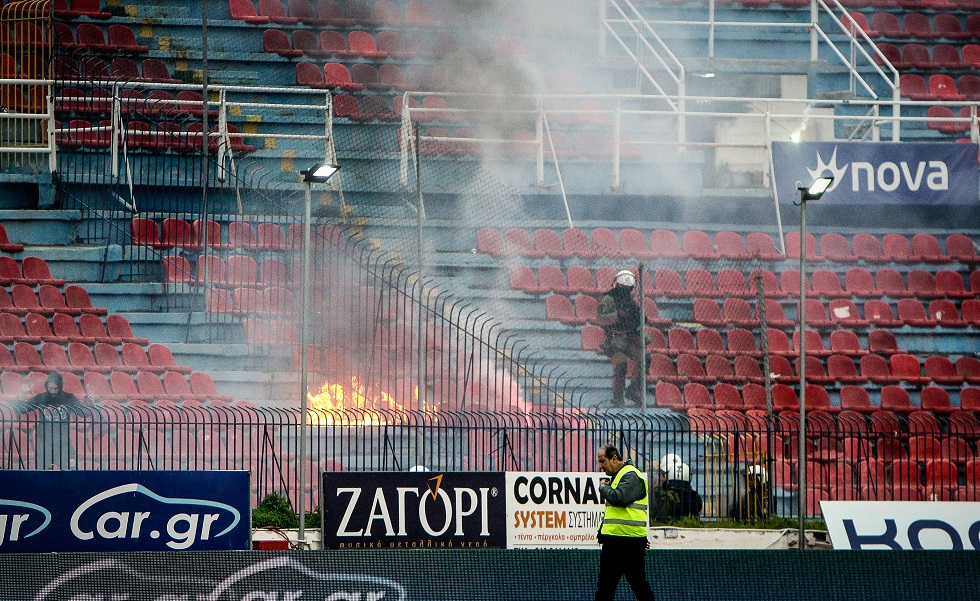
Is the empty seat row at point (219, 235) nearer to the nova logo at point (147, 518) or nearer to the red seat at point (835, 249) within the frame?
the nova logo at point (147, 518)

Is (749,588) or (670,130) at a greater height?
(670,130)

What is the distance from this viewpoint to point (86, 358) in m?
16.9

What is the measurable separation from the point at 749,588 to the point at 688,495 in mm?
2086

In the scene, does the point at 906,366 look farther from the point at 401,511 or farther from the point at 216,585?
the point at 216,585

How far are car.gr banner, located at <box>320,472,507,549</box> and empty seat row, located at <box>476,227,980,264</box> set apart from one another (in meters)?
6.69

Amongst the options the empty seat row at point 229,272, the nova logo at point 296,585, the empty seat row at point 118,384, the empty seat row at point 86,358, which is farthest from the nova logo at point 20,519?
the empty seat row at point 229,272

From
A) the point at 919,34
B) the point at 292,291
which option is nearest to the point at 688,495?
the point at 292,291

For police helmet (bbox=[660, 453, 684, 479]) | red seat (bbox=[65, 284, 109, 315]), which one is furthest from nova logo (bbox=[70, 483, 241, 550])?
red seat (bbox=[65, 284, 109, 315])

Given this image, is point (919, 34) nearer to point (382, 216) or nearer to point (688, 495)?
point (382, 216)

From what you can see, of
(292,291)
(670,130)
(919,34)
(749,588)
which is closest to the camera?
(749,588)

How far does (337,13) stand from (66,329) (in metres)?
9.12

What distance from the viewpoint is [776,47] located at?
24.1 metres

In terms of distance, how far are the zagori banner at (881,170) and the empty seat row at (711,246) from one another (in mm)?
671

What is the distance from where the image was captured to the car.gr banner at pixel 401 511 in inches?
510
